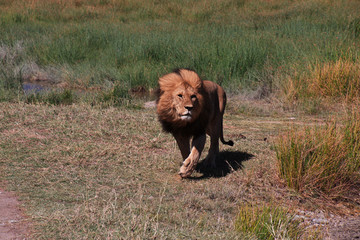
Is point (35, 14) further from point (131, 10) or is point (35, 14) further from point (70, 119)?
point (70, 119)

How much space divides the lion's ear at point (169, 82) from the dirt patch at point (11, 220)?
1.89m

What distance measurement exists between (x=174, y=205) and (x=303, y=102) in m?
7.13

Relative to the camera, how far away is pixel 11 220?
4.45 metres

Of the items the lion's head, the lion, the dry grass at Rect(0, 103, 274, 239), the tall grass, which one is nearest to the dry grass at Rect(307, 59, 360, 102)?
the dry grass at Rect(0, 103, 274, 239)

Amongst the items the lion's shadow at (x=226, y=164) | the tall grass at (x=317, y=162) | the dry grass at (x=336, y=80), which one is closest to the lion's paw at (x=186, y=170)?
the lion's shadow at (x=226, y=164)

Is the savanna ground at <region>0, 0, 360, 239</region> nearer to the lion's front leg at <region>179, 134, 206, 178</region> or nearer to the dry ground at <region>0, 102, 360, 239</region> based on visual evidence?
the dry ground at <region>0, 102, 360, 239</region>

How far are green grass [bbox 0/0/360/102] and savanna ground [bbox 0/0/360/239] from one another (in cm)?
6

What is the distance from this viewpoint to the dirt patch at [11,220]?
415 cm

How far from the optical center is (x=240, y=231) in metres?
4.48

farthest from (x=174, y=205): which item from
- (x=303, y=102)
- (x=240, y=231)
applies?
(x=303, y=102)

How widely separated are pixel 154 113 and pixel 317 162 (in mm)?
4159

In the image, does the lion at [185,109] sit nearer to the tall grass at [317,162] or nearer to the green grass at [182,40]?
the tall grass at [317,162]

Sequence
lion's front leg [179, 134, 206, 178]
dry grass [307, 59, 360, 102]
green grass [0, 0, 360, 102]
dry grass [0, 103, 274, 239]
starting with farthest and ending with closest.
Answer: green grass [0, 0, 360, 102], dry grass [307, 59, 360, 102], lion's front leg [179, 134, 206, 178], dry grass [0, 103, 274, 239]

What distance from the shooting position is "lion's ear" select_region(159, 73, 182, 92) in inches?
222
